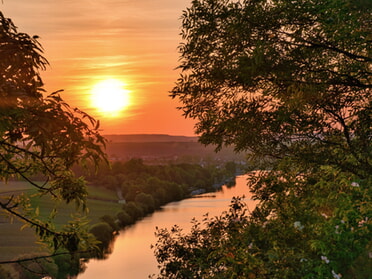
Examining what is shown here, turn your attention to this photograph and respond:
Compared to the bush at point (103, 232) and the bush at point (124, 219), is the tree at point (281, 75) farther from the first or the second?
the bush at point (124, 219)

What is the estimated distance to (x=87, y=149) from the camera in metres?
6.23

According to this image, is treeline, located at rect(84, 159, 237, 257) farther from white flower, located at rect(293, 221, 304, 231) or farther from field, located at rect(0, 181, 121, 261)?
white flower, located at rect(293, 221, 304, 231)

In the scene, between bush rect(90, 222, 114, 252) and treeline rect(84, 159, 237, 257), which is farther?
treeline rect(84, 159, 237, 257)

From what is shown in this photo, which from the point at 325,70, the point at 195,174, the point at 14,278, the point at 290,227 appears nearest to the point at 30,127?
the point at 325,70

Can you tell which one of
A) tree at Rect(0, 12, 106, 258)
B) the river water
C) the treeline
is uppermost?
tree at Rect(0, 12, 106, 258)

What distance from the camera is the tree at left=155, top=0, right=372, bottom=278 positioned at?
9742 mm

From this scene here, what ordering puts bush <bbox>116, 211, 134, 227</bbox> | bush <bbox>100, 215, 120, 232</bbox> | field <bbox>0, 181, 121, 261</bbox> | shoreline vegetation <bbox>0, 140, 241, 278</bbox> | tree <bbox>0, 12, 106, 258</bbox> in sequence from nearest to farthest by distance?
tree <bbox>0, 12, 106, 258</bbox> < shoreline vegetation <bbox>0, 140, 241, 278</bbox> < field <bbox>0, 181, 121, 261</bbox> < bush <bbox>100, 215, 120, 232</bbox> < bush <bbox>116, 211, 134, 227</bbox>

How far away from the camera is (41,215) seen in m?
51.2

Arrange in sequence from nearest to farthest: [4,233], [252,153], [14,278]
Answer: [252,153] → [14,278] → [4,233]

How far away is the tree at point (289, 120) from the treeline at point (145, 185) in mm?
45367

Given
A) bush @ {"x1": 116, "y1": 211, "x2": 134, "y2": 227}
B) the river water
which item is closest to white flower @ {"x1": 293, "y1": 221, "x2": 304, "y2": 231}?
the river water

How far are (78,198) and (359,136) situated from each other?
7628mm

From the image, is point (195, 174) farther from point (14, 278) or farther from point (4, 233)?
point (14, 278)

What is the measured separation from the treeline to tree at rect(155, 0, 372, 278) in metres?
45.4
